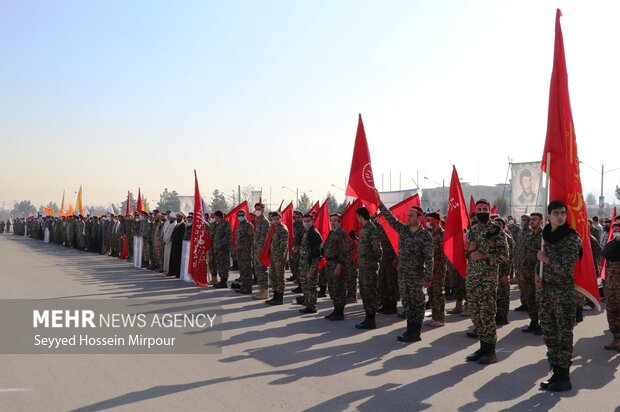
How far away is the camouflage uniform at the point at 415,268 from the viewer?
758 centimetres

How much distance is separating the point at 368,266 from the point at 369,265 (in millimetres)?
24

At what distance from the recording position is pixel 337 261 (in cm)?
929

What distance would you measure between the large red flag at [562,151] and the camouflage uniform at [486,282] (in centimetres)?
80

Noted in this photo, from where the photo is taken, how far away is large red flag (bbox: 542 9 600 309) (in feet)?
20.5

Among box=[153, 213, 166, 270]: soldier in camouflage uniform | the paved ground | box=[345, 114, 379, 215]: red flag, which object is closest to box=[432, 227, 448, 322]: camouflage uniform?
the paved ground

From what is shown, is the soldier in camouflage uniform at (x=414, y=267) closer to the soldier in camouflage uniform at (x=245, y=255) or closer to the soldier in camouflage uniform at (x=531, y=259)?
the soldier in camouflage uniform at (x=531, y=259)

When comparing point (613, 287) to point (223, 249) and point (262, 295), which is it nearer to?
point (262, 295)

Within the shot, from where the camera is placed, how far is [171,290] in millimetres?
12898

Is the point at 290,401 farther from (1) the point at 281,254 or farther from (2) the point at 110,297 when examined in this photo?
(2) the point at 110,297

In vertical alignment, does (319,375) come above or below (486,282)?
below

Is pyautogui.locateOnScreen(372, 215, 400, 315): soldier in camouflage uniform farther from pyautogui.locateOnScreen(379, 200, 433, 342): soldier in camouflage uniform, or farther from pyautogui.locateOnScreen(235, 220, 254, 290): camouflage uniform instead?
pyautogui.locateOnScreen(235, 220, 254, 290): camouflage uniform

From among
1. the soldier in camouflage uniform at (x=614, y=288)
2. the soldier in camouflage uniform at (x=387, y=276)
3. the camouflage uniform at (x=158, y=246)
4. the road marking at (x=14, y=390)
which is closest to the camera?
the road marking at (x=14, y=390)

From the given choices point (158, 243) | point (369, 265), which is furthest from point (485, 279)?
point (158, 243)

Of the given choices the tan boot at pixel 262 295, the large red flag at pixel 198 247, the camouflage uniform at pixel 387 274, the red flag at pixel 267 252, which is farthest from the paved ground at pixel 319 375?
the large red flag at pixel 198 247
